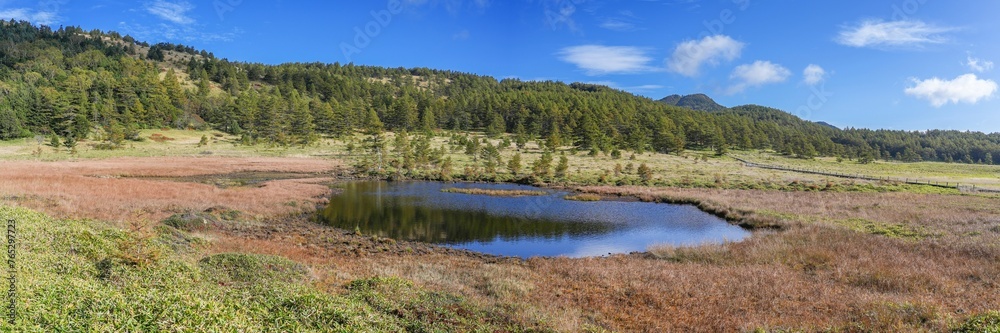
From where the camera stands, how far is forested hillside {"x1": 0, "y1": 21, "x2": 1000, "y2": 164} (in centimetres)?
9638

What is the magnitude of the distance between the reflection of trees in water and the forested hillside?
68851 mm

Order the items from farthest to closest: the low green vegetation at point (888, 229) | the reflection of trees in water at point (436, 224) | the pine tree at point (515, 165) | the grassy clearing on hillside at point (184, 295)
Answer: the pine tree at point (515, 165)
the reflection of trees in water at point (436, 224)
the low green vegetation at point (888, 229)
the grassy clearing on hillside at point (184, 295)

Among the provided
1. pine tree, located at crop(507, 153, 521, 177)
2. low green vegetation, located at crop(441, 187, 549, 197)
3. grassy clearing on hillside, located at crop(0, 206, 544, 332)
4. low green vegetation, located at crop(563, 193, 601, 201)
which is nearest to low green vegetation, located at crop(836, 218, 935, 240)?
low green vegetation, located at crop(563, 193, 601, 201)

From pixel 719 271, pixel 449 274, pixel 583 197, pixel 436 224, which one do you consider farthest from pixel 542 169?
pixel 449 274

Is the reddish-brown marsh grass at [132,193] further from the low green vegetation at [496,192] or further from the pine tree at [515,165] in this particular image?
the pine tree at [515,165]

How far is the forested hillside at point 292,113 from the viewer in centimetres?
9638

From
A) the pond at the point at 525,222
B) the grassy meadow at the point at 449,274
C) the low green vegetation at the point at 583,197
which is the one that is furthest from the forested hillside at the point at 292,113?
the grassy meadow at the point at 449,274

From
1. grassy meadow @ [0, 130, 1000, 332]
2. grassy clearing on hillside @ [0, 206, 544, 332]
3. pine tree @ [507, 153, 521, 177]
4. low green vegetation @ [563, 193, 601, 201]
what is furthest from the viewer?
pine tree @ [507, 153, 521, 177]

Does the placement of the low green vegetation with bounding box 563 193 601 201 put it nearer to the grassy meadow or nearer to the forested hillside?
the grassy meadow

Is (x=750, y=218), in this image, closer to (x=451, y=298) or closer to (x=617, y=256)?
(x=617, y=256)

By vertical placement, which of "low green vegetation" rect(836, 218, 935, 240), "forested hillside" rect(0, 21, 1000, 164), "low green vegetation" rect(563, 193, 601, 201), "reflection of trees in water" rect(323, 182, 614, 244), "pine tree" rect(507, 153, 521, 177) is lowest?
"reflection of trees in water" rect(323, 182, 614, 244)

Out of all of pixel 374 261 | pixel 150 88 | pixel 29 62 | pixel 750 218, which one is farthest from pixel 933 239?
pixel 29 62

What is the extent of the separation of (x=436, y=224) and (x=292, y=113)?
99.0 m

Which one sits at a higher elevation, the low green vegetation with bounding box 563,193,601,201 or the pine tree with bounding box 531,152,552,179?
the pine tree with bounding box 531,152,552,179
